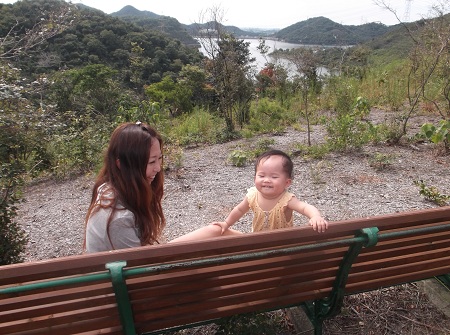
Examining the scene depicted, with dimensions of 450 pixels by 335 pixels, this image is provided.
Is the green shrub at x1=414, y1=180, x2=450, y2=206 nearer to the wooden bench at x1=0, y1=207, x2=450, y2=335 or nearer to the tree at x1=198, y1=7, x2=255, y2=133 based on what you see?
the wooden bench at x1=0, y1=207, x2=450, y2=335

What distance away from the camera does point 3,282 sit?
104 centimetres

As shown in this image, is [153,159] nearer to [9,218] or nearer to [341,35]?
[9,218]

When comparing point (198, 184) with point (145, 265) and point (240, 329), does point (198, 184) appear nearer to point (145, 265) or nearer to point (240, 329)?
point (240, 329)

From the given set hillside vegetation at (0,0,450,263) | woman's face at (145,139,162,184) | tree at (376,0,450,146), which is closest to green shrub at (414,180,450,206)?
hillside vegetation at (0,0,450,263)

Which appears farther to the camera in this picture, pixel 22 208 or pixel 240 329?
pixel 22 208

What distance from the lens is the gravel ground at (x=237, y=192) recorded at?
3.69 m

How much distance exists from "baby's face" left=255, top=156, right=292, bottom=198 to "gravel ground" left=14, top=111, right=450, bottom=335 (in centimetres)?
126

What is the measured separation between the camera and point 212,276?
1335 millimetres

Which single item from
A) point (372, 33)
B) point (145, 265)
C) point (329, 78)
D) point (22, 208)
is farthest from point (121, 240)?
point (372, 33)

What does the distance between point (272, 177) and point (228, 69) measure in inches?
265

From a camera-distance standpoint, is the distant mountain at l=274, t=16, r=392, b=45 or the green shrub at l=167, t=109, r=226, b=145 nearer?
the green shrub at l=167, t=109, r=226, b=145

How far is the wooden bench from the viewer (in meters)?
1.12

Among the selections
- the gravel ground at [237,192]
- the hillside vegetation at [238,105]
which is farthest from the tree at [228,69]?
the gravel ground at [237,192]

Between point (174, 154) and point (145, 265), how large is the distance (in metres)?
4.50
